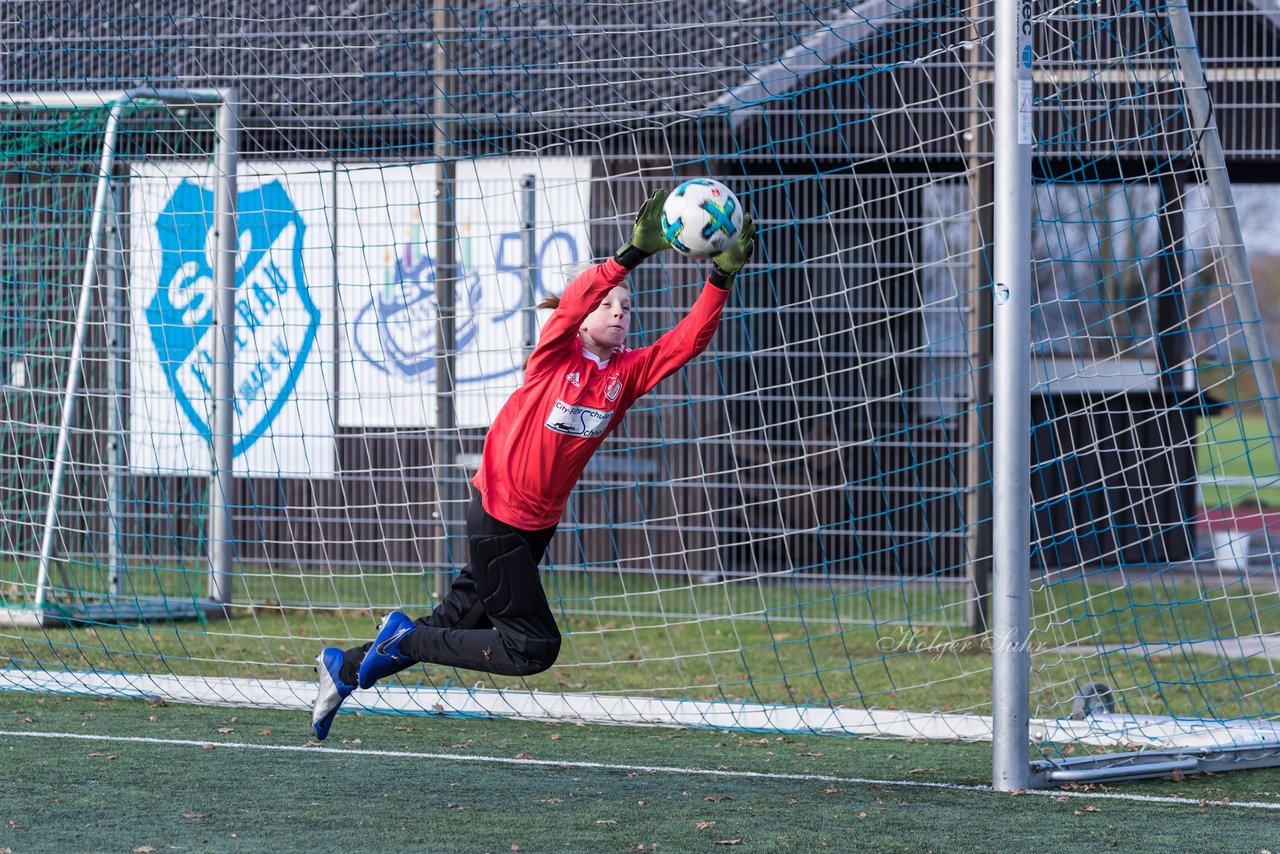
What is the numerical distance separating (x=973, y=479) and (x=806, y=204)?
2464mm

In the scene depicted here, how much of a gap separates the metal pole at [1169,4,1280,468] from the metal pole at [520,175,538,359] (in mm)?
4067

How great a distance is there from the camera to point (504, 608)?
465 cm

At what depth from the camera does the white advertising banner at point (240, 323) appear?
863cm

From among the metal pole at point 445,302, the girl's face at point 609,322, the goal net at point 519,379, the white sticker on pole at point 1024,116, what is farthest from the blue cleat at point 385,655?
the metal pole at point 445,302

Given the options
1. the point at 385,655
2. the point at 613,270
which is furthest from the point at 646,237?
the point at 385,655

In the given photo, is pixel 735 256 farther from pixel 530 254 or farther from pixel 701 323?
pixel 530 254

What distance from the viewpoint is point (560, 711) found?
6.24m

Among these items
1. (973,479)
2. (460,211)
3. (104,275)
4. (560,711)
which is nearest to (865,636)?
(973,479)

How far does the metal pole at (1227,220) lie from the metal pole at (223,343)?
473cm

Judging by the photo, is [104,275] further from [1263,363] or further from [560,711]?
[1263,363]

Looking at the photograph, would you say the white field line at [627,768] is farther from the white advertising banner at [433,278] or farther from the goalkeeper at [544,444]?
the white advertising banner at [433,278]

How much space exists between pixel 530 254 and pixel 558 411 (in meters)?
4.83

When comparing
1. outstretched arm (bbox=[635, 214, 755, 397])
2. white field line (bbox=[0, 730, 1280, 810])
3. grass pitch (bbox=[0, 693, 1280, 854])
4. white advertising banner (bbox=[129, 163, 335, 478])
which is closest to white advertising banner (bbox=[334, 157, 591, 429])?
white advertising banner (bbox=[129, 163, 335, 478])

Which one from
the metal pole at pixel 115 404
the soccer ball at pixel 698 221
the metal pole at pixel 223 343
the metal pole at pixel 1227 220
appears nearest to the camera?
the soccer ball at pixel 698 221
